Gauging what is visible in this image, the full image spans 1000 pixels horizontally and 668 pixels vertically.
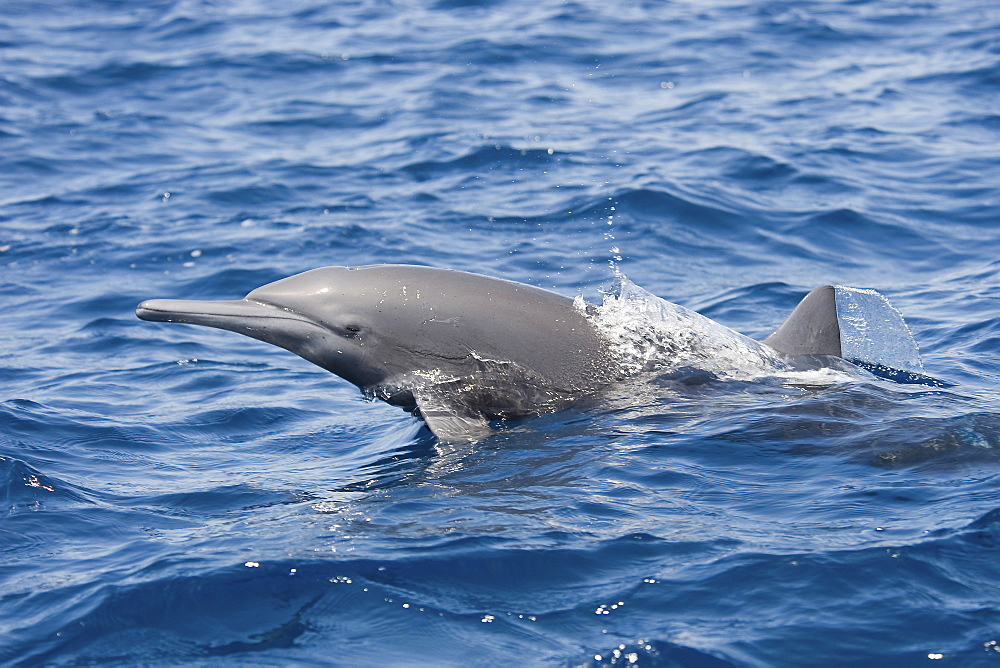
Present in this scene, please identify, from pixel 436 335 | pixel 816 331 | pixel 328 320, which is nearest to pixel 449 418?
pixel 436 335

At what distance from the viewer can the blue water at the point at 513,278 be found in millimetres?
5414

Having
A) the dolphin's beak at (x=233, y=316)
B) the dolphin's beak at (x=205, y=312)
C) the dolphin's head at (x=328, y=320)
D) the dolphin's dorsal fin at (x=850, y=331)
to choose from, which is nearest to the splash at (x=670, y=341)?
the dolphin's dorsal fin at (x=850, y=331)

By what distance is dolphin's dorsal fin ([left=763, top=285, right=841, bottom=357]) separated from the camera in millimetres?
8648

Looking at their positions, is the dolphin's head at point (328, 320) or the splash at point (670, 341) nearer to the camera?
the dolphin's head at point (328, 320)

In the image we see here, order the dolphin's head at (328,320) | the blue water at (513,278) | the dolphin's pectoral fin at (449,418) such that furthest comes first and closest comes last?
the dolphin's head at (328,320), the dolphin's pectoral fin at (449,418), the blue water at (513,278)

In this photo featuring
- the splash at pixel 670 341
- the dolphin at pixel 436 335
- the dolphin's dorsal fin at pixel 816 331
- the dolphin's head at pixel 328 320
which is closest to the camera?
the dolphin at pixel 436 335

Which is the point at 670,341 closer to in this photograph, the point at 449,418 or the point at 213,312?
the point at 449,418

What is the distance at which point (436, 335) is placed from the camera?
795 centimetres

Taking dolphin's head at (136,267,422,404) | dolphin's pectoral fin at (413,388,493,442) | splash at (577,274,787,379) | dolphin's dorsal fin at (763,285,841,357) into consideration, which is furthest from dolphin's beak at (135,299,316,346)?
dolphin's dorsal fin at (763,285,841,357)

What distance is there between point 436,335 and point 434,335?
0.01 meters

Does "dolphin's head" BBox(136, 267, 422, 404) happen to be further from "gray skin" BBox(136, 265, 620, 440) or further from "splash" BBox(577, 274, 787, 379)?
"splash" BBox(577, 274, 787, 379)

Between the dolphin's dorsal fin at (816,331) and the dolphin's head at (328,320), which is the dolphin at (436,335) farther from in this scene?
the dolphin's dorsal fin at (816,331)

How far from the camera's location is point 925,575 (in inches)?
212

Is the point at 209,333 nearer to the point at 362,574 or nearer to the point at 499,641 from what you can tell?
the point at 362,574
